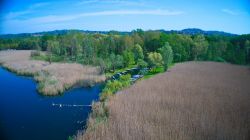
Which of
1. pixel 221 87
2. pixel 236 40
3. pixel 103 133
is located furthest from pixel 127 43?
pixel 103 133

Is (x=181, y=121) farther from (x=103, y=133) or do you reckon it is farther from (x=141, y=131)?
(x=103, y=133)

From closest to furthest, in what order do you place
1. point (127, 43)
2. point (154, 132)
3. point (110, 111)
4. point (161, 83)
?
point (154, 132)
point (110, 111)
point (161, 83)
point (127, 43)

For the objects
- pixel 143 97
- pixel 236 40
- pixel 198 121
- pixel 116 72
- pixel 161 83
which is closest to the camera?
pixel 198 121

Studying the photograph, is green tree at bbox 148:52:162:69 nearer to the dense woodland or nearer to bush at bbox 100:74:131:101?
the dense woodland

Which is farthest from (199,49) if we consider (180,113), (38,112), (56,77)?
(180,113)

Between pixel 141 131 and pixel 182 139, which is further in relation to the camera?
pixel 141 131

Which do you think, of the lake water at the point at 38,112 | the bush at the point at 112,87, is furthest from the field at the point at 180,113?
the lake water at the point at 38,112

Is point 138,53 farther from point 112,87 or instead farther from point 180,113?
point 180,113
